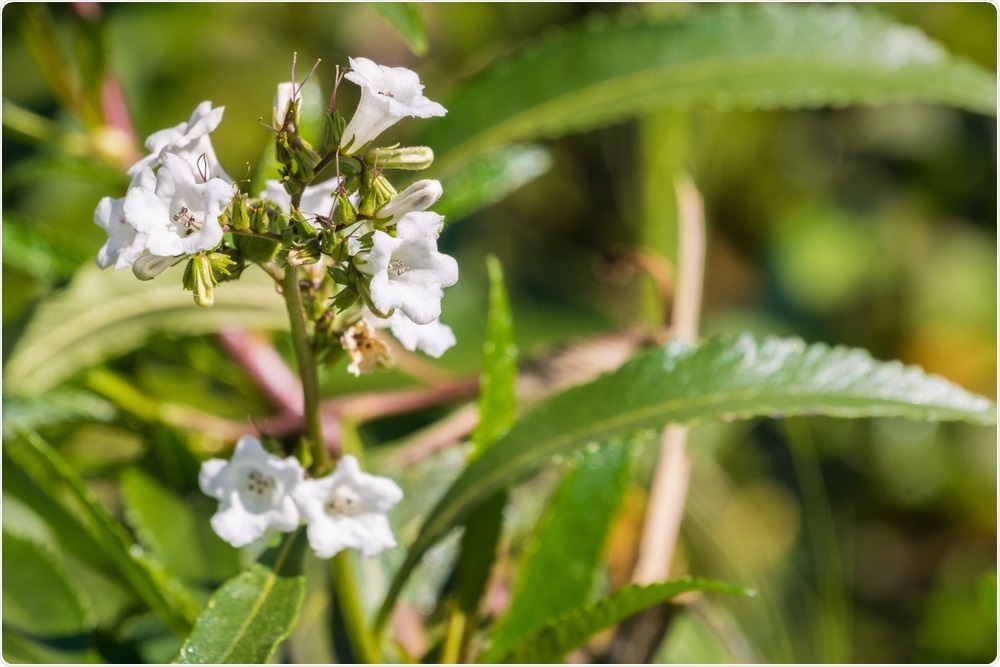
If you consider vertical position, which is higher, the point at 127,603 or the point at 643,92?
the point at 643,92

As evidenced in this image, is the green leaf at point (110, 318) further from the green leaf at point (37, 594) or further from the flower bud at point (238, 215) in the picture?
the flower bud at point (238, 215)

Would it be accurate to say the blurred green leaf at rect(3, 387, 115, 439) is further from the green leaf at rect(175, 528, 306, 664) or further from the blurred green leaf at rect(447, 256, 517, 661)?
the blurred green leaf at rect(447, 256, 517, 661)

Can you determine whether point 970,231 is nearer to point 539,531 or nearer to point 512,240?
point 512,240

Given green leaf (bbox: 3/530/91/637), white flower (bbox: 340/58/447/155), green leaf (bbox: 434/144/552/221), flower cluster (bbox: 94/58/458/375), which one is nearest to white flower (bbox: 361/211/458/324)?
flower cluster (bbox: 94/58/458/375)

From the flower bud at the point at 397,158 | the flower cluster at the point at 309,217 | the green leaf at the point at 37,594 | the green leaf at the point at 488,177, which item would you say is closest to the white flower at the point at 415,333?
the flower cluster at the point at 309,217

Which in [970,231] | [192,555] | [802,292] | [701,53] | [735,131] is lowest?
[192,555]

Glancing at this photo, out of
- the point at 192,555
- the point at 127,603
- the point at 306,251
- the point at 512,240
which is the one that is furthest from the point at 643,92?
the point at 512,240
